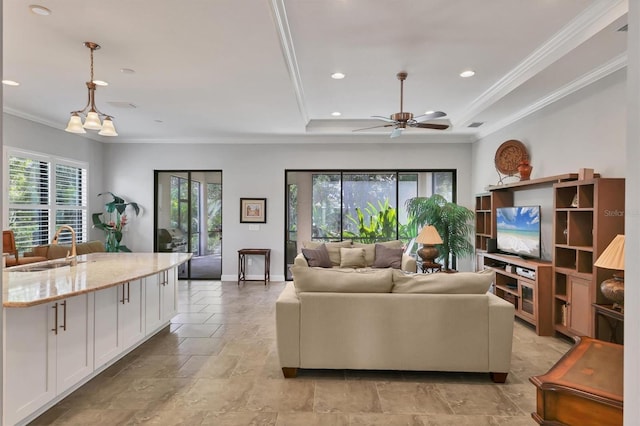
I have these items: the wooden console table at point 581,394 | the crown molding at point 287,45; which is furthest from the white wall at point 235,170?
the wooden console table at point 581,394

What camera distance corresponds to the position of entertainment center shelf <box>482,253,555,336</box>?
424 centimetres

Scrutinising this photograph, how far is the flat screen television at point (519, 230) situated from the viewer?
15.6 ft

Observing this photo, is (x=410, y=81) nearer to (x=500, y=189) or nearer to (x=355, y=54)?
(x=355, y=54)

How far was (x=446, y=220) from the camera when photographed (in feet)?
22.2

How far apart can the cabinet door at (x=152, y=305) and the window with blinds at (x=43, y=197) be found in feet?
10.1

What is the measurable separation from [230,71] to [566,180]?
13.1ft

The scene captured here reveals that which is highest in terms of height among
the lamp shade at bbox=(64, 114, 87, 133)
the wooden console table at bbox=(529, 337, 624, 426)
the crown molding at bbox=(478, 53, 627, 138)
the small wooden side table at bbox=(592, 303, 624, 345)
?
the crown molding at bbox=(478, 53, 627, 138)

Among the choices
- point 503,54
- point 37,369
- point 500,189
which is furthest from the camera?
point 500,189

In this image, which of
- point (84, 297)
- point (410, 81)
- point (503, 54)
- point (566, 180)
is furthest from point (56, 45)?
point (566, 180)

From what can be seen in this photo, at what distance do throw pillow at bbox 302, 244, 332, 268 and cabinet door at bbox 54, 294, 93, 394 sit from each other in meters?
3.48

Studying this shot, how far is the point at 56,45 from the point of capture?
337 centimetres

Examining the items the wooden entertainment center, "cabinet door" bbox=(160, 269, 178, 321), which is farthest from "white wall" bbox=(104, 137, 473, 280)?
the wooden entertainment center

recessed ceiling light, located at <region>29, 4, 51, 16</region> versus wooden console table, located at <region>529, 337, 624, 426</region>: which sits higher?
recessed ceiling light, located at <region>29, 4, 51, 16</region>

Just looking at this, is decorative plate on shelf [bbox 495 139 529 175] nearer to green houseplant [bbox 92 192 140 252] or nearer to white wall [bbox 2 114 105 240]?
green houseplant [bbox 92 192 140 252]
